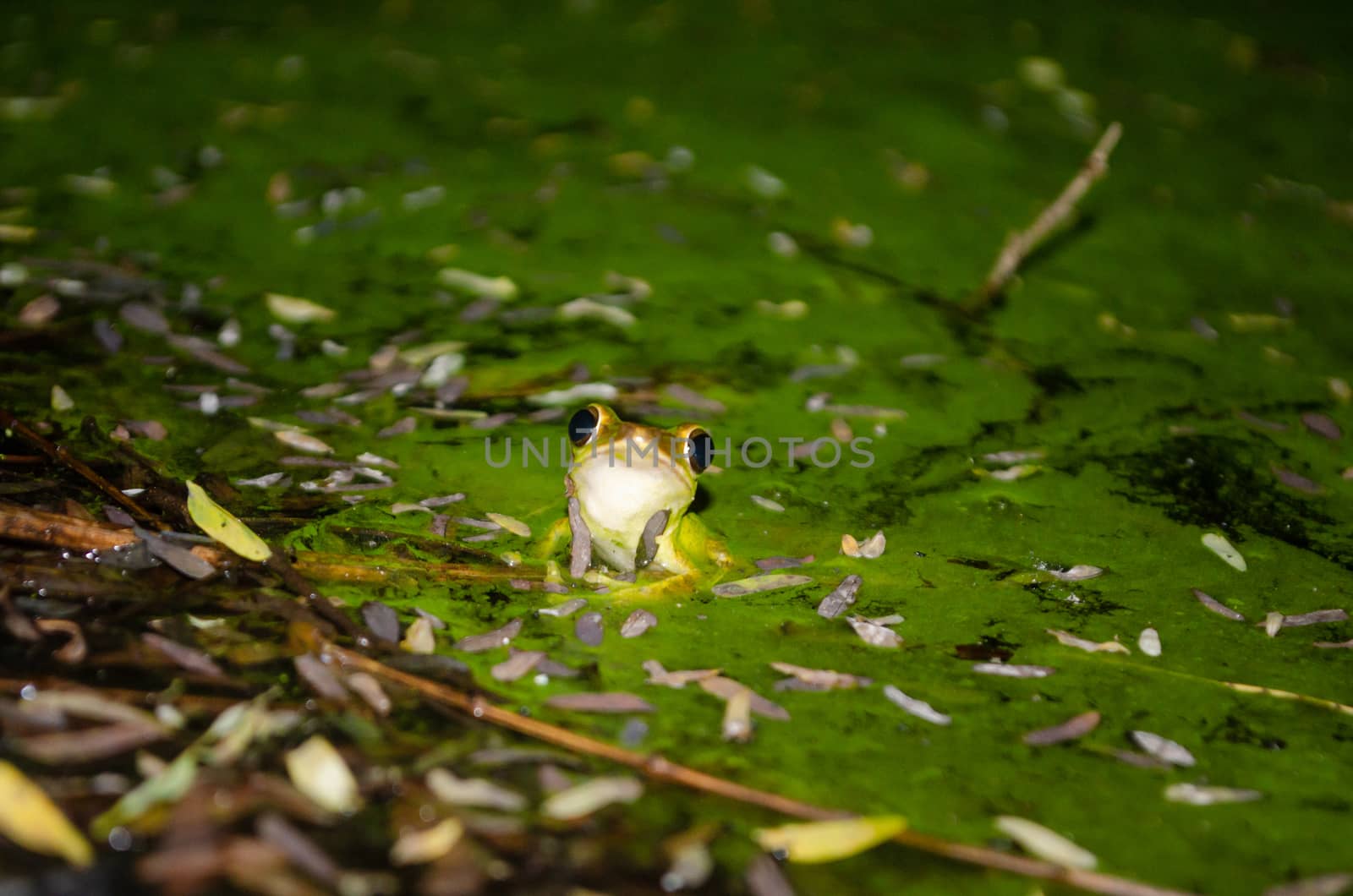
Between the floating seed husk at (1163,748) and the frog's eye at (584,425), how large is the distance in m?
1.29

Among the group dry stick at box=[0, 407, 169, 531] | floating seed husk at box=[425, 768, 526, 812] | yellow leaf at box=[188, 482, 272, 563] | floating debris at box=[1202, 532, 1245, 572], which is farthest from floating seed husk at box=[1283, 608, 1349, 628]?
dry stick at box=[0, 407, 169, 531]

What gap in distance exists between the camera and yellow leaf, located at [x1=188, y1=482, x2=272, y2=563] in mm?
2109

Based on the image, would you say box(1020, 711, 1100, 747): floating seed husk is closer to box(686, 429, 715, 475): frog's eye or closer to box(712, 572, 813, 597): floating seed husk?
box(712, 572, 813, 597): floating seed husk

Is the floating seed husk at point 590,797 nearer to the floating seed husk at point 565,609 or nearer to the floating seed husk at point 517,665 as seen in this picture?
the floating seed husk at point 517,665

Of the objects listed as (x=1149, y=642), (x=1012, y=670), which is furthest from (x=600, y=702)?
(x=1149, y=642)

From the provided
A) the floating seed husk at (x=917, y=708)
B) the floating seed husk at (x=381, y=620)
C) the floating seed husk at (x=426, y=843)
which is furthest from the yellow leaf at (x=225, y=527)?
the floating seed husk at (x=917, y=708)

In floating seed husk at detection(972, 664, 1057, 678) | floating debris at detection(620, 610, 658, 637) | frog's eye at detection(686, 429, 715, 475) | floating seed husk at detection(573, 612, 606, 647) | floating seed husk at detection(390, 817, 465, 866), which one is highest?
frog's eye at detection(686, 429, 715, 475)

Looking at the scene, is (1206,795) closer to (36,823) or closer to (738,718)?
(738,718)

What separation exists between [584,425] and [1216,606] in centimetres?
150

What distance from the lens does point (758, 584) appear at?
2320 millimetres

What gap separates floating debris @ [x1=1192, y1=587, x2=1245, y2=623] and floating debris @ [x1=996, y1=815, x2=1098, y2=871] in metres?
0.94

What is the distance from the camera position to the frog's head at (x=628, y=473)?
2.37 metres

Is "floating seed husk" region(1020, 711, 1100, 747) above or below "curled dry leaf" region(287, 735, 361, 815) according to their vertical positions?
below

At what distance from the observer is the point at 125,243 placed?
12.8 ft
